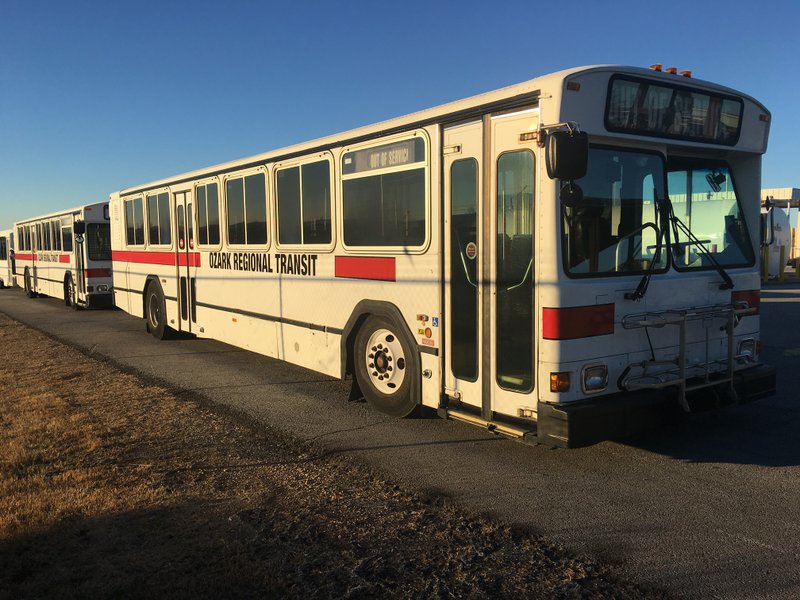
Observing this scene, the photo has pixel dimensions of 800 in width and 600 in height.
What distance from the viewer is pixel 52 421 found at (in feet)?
21.1

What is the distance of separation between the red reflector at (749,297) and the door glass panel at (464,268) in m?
2.32

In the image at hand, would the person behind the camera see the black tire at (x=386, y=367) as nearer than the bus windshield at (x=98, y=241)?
Yes

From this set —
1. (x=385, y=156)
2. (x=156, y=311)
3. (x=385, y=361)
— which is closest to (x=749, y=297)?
(x=385, y=361)

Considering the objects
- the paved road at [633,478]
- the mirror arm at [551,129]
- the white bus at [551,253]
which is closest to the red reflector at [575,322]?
the white bus at [551,253]

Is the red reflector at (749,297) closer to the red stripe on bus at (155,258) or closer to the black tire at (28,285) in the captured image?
the red stripe on bus at (155,258)

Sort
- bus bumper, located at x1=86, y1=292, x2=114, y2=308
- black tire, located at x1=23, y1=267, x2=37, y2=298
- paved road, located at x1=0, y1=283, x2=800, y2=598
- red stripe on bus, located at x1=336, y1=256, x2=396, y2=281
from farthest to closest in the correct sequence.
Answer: black tire, located at x1=23, y1=267, x2=37, y2=298
bus bumper, located at x1=86, y1=292, x2=114, y2=308
red stripe on bus, located at x1=336, y1=256, x2=396, y2=281
paved road, located at x1=0, y1=283, x2=800, y2=598

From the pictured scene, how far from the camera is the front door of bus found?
5.12 meters

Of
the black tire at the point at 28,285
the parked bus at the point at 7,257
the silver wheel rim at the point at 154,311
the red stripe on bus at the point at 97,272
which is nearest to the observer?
the silver wheel rim at the point at 154,311

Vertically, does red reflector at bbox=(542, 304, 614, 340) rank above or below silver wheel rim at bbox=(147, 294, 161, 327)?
above

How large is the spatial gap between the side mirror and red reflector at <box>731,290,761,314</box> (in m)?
2.32

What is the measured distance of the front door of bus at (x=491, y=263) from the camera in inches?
202

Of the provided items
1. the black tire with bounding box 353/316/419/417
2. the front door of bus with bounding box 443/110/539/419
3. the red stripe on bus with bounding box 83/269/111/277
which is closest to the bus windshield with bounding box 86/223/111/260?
the red stripe on bus with bounding box 83/269/111/277

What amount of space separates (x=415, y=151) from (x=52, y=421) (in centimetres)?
423

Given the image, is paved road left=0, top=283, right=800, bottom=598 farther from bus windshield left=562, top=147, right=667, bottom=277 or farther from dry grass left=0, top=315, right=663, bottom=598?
bus windshield left=562, top=147, right=667, bottom=277
